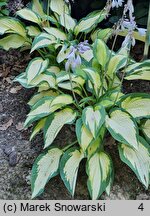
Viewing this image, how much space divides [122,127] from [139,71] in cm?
51

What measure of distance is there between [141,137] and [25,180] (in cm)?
79

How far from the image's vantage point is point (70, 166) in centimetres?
237

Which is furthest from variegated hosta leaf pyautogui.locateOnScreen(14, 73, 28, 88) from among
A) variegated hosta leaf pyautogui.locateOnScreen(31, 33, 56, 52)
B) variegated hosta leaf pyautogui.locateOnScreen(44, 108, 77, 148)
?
variegated hosta leaf pyautogui.locateOnScreen(44, 108, 77, 148)

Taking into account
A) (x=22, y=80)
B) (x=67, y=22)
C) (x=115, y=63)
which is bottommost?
(x=22, y=80)

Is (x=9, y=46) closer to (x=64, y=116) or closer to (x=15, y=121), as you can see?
(x=15, y=121)

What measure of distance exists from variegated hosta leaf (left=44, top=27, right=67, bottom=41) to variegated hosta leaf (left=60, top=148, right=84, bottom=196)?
3.23ft

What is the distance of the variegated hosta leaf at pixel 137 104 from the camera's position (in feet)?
8.02

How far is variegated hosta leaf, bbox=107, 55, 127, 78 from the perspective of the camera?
2.66 m

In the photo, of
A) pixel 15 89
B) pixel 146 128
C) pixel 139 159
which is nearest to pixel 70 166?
pixel 139 159

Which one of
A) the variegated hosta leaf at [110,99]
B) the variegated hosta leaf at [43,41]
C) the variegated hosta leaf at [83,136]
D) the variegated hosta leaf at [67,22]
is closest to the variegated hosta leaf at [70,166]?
the variegated hosta leaf at [83,136]

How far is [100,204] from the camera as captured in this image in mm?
2312

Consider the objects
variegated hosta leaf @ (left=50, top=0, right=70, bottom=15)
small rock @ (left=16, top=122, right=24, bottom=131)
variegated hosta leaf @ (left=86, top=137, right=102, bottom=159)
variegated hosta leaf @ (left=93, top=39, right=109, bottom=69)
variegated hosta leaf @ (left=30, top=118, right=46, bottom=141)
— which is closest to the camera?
variegated hosta leaf @ (left=86, top=137, right=102, bottom=159)

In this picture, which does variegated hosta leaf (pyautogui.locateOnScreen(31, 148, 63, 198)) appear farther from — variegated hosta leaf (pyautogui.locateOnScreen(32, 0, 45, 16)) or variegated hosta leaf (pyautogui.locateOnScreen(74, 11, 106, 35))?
variegated hosta leaf (pyautogui.locateOnScreen(32, 0, 45, 16))

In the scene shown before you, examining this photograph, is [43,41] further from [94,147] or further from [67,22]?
[94,147]
